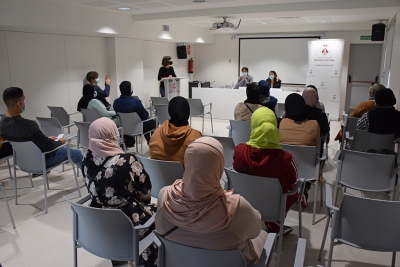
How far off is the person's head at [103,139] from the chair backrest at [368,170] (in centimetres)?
217

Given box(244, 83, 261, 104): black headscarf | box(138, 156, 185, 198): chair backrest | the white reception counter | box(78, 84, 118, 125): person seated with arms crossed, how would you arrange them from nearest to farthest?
box(138, 156, 185, 198): chair backrest < box(244, 83, 261, 104): black headscarf < box(78, 84, 118, 125): person seated with arms crossed < the white reception counter

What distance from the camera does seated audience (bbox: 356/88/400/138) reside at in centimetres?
376

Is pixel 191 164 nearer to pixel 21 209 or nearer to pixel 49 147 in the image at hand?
pixel 49 147

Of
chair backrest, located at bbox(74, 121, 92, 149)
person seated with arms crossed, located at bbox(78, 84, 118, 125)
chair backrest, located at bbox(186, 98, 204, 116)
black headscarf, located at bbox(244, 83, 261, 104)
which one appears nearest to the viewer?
chair backrest, located at bbox(74, 121, 92, 149)

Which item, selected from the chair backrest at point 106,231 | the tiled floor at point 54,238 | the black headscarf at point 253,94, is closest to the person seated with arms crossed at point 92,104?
the tiled floor at point 54,238

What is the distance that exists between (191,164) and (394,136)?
3190mm

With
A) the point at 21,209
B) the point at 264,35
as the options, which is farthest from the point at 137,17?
the point at 21,209

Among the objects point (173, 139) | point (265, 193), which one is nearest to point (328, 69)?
point (173, 139)

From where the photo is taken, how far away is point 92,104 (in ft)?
18.0

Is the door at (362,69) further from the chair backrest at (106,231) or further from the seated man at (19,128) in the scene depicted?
the chair backrest at (106,231)

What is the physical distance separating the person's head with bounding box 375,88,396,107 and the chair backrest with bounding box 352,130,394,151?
40cm

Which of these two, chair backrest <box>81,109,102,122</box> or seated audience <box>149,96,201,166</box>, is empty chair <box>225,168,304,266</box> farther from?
chair backrest <box>81,109,102,122</box>

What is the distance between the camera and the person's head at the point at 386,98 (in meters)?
3.75

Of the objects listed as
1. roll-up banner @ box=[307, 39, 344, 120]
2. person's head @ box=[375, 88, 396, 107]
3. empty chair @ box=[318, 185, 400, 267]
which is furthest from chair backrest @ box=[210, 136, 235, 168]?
roll-up banner @ box=[307, 39, 344, 120]
